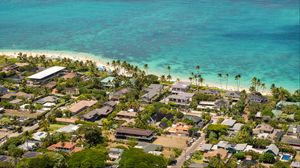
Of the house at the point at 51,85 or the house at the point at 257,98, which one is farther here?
the house at the point at 51,85

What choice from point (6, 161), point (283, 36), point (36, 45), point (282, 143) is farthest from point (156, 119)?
point (283, 36)

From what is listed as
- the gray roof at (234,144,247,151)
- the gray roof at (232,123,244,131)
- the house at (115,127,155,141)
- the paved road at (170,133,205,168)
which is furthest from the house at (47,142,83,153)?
the gray roof at (232,123,244,131)

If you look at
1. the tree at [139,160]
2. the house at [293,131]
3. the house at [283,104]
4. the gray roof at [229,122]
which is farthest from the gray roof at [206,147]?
the house at [283,104]

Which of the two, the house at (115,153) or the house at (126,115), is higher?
the house at (126,115)

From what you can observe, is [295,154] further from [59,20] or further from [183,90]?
[59,20]

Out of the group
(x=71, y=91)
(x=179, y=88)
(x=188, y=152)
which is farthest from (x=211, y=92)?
(x=71, y=91)

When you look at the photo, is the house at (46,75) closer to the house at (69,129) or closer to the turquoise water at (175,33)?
the turquoise water at (175,33)

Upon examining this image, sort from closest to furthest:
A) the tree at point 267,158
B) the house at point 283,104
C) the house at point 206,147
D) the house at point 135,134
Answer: the tree at point 267,158 < the house at point 206,147 < the house at point 135,134 < the house at point 283,104
